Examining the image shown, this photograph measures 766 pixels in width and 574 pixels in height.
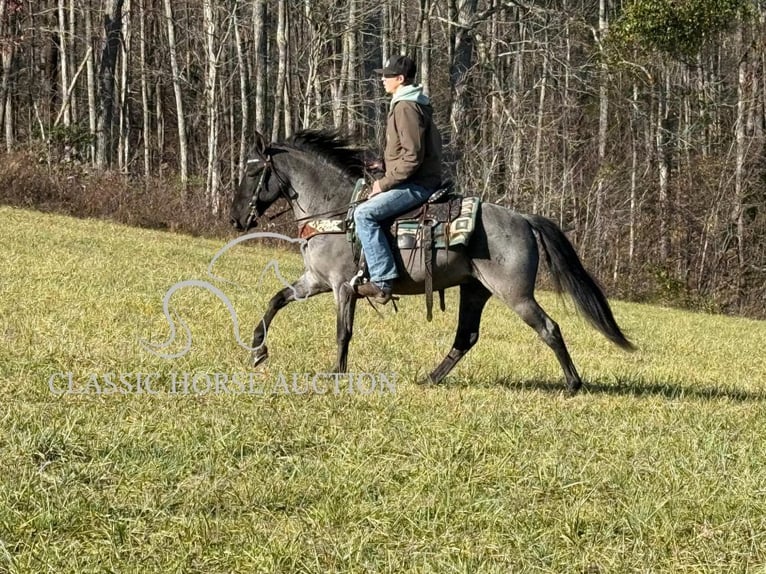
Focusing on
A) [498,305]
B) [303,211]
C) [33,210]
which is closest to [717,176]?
[498,305]

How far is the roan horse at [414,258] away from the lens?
7953 mm

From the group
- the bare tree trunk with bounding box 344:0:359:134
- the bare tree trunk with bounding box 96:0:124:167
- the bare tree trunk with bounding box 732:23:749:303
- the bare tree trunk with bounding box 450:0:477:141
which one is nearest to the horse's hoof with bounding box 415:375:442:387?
the bare tree trunk with bounding box 732:23:749:303

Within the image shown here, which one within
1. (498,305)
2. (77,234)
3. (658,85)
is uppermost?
(658,85)

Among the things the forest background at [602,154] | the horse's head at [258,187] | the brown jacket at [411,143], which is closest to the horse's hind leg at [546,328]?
the brown jacket at [411,143]

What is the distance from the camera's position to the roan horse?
7953mm

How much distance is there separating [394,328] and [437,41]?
28.1 metres

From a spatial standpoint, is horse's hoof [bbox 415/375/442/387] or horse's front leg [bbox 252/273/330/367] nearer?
horse's hoof [bbox 415/375/442/387]

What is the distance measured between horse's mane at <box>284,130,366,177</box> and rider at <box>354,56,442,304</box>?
0.66 m

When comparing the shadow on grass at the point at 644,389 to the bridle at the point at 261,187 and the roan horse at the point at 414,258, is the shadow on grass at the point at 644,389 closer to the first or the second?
the roan horse at the point at 414,258

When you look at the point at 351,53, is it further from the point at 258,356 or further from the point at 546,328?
the point at 546,328

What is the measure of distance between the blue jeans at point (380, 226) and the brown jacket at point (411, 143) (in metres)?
0.10

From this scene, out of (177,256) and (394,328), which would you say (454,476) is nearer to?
(394,328)

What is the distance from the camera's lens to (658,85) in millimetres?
32438

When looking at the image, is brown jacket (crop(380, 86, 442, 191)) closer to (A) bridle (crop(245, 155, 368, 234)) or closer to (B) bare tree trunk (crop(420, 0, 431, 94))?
(A) bridle (crop(245, 155, 368, 234))
